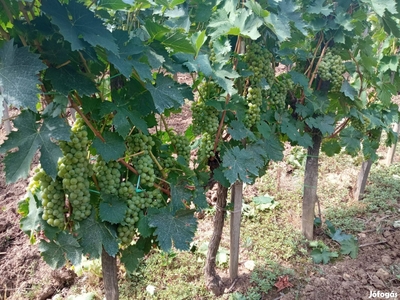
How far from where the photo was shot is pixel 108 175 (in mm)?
1596

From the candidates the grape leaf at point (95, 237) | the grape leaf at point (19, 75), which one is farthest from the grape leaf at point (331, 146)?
the grape leaf at point (19, 75)

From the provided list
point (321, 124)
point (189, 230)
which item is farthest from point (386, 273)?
point (189, 230)

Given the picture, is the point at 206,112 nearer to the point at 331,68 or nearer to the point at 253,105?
the point at 253,105

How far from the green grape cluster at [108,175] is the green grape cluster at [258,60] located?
1.06 m

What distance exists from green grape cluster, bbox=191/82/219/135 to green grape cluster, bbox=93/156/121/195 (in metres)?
0.72

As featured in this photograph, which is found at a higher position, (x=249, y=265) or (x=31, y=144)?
(x=31, y=144)

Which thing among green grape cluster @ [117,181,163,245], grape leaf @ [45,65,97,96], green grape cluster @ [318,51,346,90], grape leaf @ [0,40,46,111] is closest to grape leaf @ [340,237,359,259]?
green grape cluster @ [318,51,346,90]

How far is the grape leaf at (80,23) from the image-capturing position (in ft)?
3.85

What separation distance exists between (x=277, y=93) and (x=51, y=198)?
66.5 inches

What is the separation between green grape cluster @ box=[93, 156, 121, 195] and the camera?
1.60 metres

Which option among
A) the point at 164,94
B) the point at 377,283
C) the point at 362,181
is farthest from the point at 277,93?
the point at 362,181

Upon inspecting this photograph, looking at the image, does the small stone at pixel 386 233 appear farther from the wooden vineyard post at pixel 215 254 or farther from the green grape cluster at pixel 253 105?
the green grape cluster at pixel 253 105

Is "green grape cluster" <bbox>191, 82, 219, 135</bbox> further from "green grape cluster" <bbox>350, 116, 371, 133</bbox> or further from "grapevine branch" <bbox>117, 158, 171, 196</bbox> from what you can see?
"green grape cluster" <bbox>350, 116, 371, 133</bbox>

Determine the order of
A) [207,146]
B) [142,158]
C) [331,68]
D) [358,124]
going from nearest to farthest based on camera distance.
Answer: [142,158] < [207,146] < [331,68] < [358,124]
